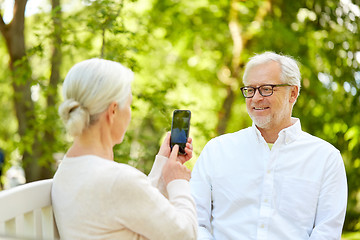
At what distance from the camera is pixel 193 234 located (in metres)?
1.60

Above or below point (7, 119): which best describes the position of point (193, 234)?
above

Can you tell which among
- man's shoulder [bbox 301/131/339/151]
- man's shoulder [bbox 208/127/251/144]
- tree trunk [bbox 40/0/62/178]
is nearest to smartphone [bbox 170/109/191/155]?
man's shoulder [bbox 208/127/251/144]

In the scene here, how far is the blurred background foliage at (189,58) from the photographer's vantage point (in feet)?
14.1

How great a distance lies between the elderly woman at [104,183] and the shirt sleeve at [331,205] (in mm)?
941

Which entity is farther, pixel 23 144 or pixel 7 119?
pixel 7 119

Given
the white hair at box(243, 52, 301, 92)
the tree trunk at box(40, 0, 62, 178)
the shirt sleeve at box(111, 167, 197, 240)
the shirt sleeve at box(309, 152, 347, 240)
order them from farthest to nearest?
the tree trunk at box(40, 0, 62, 178)
the white hair at box(243, 52, 301, 92)
the shirt sleeve at box(309, 152, 347, 240)
the shirt sleeve at box(111, 167, 197, 240)

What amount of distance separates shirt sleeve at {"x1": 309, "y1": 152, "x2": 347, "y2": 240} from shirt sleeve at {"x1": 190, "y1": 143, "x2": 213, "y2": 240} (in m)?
0.55

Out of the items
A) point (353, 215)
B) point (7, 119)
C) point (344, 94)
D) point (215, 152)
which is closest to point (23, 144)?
point (215, 152)

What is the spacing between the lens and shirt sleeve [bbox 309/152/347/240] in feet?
7.47

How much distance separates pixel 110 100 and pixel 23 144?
347 centimetres

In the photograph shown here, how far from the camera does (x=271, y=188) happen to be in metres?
2.42

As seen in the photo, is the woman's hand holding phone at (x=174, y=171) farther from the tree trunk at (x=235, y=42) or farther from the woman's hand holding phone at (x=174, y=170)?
the tree trunk at (x=235, y=42)

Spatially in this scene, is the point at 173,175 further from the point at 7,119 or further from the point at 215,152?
the point at 7,119

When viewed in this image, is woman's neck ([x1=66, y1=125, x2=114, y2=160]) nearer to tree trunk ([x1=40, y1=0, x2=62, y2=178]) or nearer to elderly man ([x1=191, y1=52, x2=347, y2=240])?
elderly man ([x1=191, y1=52, x2=347, y2=240])
